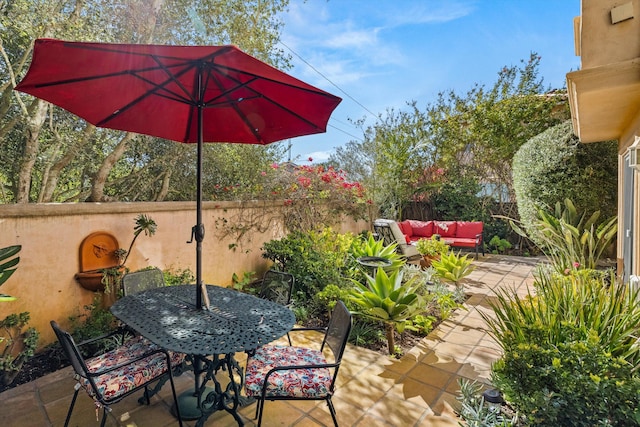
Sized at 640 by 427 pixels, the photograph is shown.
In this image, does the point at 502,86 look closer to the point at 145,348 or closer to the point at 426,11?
the point at 426,11

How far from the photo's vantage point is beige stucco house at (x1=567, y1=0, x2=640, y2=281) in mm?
2762

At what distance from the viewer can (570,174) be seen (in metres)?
6.16

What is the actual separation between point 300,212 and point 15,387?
178 inches

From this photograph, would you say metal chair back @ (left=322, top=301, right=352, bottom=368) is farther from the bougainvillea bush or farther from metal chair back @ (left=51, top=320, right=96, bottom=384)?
the bougainvillea bush

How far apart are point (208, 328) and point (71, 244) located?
2443 millimetres

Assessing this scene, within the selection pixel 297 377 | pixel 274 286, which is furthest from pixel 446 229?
pixel 297 377

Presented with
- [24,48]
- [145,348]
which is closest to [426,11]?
[24,48]

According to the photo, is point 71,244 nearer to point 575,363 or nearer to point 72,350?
point 72,350

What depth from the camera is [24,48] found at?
12.6ft

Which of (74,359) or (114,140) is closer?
(74,359)

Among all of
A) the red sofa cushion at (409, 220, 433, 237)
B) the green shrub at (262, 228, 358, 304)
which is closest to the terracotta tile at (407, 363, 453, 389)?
the green shrub at (262, 228, 358, 304)

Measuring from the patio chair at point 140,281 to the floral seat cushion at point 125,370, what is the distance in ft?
2.08

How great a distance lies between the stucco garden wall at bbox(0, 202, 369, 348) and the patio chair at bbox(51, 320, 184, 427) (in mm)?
1505

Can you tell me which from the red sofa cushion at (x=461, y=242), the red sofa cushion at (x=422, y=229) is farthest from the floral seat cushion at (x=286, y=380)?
the red sofa cushion at (x=422, y=229)
